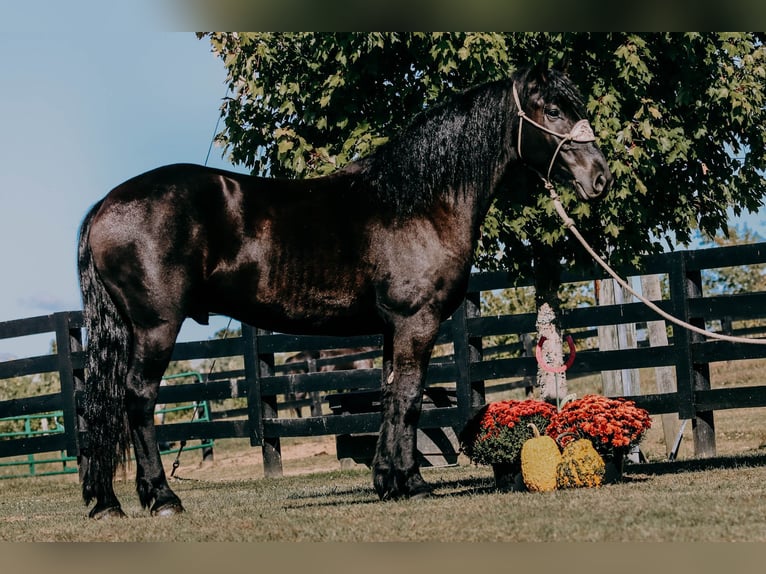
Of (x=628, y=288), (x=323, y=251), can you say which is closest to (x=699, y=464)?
(x=628, y=288)

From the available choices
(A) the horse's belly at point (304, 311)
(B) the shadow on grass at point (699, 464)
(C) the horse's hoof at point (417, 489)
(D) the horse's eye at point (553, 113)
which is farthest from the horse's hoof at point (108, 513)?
(B) the shadow on grass at point (699, 464)

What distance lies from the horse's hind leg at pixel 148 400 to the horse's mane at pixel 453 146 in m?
1.48

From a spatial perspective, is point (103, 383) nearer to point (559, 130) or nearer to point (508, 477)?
point (508, 477)

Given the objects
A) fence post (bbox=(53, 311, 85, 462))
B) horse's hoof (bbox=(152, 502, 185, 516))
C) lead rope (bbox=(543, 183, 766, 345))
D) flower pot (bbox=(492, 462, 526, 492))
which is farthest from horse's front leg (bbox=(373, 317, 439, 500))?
fence post (bbox=(53, 311, 85, 462))

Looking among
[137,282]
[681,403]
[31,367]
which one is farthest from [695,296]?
[31,367]

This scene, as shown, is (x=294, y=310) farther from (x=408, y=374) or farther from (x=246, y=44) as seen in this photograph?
(x=246, y=44)

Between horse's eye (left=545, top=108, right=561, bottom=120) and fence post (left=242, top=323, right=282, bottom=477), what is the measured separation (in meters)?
5.31

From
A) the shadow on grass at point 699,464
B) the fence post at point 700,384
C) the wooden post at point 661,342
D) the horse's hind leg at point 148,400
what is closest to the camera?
the horse's hind leg at point 148,400

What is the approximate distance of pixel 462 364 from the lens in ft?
31.2

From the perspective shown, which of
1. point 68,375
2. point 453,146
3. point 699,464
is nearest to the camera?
point 453,146

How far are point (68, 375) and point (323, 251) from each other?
20.6ft

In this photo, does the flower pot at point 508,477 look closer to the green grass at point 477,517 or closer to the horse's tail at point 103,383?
the green grass at point 477,517

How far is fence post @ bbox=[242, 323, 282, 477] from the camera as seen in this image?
10289mm

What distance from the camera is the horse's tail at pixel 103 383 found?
5.36m
